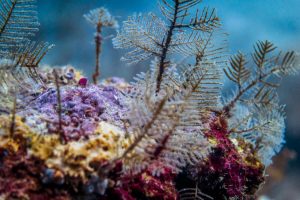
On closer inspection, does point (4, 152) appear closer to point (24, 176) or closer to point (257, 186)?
point (24, 176)

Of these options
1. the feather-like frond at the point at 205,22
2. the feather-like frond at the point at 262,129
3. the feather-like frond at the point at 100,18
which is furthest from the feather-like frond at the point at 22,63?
the feather-like frond at the point at 100,18

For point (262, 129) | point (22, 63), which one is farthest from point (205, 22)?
point (22, 63)

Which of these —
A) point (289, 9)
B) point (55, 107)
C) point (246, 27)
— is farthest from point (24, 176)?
point (289, 9)

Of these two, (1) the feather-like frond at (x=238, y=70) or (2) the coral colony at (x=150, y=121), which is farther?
(1) the feather-like frond at (x=238, y=70)

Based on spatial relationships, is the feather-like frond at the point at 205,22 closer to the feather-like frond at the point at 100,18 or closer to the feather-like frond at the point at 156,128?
the feather-like frond at the point at 156,128

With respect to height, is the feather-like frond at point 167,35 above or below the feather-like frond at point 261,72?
above
